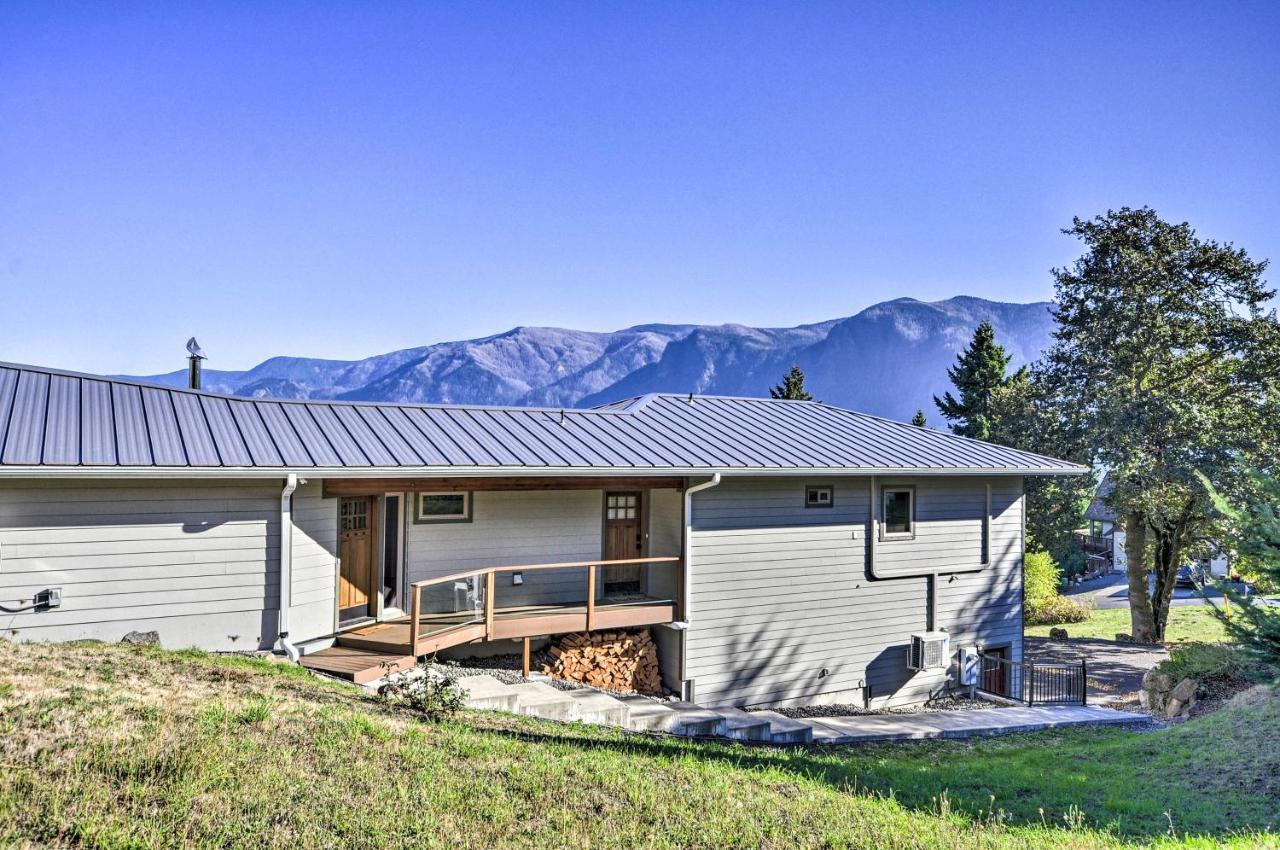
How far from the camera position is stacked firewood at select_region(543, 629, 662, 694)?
1144 centimetres

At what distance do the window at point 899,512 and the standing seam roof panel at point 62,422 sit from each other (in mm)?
11513

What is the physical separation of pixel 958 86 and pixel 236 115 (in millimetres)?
16887

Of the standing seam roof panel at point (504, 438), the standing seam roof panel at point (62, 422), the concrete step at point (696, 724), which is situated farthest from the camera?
the standing seam roof panel at point (504, 438)

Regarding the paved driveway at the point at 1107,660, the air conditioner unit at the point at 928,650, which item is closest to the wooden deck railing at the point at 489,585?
the air conditioner unit at the point at 928,650

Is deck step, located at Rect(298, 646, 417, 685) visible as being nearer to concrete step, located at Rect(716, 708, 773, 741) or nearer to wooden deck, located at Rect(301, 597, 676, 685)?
wooden deck, located at Rect(301, 597, 676, 685)

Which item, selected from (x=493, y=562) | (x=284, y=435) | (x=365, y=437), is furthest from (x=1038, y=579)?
(x=284, y=435)

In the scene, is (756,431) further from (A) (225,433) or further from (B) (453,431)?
(A) (225,433)

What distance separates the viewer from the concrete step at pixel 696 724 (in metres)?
9.11

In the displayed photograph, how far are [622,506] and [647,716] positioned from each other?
4.03 meters

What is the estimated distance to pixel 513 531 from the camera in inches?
458

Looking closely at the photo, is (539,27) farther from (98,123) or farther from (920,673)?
(920,673)

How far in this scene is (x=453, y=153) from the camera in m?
23.2

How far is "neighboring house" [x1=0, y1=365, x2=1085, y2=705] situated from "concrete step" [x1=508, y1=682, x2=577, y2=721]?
1376 mm

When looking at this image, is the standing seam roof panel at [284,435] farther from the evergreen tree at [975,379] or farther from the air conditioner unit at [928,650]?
the evergreen tree at [975,379]
